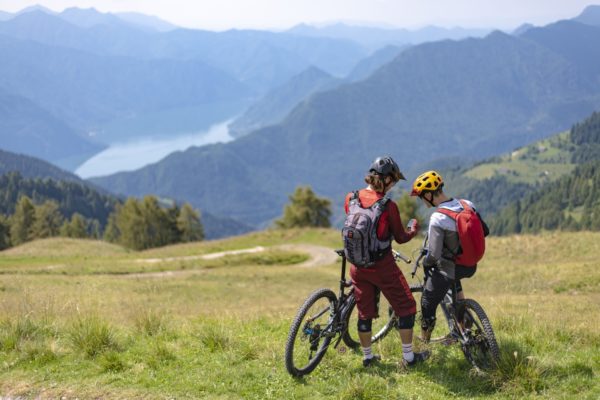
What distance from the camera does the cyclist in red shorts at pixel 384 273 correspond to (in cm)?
727

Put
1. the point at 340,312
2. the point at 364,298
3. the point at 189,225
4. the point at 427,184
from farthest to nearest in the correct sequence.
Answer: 1. the point at 189,225
2. the point at 340,312
3. the point at 364,298
4. the point at 427,184

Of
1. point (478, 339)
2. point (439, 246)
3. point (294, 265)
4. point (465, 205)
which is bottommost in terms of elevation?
point (294, 265)

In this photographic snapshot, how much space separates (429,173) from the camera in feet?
24.9

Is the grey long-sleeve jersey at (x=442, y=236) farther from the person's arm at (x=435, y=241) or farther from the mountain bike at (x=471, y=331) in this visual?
the mountain bike at (x=471, y=331)

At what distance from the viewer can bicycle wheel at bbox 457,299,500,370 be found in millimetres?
7363

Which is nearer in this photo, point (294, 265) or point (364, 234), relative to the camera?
point (364, 234)

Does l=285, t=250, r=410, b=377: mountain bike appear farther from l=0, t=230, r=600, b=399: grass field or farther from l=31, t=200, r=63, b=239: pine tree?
l=31, t=200, r=63, b=239: pine tree

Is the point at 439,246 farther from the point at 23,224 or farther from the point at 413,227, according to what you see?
the point at 23,224

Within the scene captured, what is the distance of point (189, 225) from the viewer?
97.7 metres

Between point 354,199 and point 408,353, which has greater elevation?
point 354,199

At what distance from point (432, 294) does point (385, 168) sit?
2239 millimetres

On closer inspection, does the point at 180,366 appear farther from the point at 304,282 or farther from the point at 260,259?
the point at 260,259

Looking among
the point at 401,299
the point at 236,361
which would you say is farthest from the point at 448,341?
the point at 236,361

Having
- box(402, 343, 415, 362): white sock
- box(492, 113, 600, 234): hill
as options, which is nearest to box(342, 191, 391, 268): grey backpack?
box(402, 343, 415, 362): white sock
